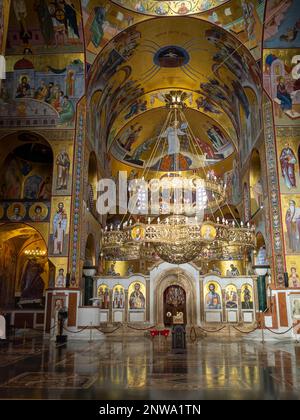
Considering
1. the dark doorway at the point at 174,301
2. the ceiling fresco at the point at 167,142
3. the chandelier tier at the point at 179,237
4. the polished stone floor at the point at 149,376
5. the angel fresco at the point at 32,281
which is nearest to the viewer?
the polished stone floor at the point at 149,376

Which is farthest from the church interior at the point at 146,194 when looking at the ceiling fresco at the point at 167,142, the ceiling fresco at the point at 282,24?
the ceiling fresco at the point at 167,142

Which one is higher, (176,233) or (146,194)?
(146,194)

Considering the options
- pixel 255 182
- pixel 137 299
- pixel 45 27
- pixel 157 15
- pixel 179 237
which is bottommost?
pixel 137 299

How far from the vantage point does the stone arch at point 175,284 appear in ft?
60.2

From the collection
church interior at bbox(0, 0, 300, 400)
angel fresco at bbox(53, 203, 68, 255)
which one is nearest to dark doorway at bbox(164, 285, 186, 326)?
church interior at bbox(0, 0, 300, 400)

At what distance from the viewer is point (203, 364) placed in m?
6.98

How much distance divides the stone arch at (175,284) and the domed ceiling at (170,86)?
7305mm

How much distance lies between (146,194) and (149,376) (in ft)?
20.2

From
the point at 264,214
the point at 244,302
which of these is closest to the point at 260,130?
the point at 264,214

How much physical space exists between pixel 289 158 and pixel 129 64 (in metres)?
8.68

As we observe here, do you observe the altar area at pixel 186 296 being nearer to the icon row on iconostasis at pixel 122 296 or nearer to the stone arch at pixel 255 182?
the icon row on iconostasis at pixel 122 296

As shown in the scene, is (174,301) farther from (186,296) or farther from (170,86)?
(170,86)

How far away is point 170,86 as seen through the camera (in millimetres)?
20625

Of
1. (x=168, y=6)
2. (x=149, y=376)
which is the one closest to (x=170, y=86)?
(x=168, y=6)
